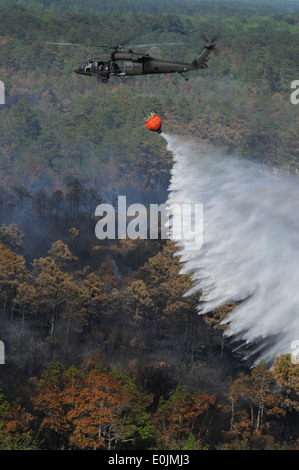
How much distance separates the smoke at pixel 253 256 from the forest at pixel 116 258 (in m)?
3.58

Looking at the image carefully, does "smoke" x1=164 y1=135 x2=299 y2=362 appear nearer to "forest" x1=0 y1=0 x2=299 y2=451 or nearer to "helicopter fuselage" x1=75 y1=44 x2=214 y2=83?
"forest" x1=0 y1=0 x2=299 y2=451

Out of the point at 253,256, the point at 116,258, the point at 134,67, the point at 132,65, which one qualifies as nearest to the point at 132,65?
the point at 132,65

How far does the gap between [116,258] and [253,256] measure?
3908 cm

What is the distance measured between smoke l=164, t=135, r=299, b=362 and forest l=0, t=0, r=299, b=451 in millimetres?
3584

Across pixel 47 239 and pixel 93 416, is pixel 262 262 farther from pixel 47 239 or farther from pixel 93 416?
pixel 47 239

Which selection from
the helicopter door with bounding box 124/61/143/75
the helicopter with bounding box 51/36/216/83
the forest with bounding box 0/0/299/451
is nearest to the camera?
the helicopter with bounding box 51/36/216/83

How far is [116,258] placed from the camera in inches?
3728

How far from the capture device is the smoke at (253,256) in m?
55.0

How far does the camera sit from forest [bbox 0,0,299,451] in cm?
5362

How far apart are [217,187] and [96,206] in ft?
151

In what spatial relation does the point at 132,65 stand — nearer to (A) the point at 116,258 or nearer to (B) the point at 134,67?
(B) the point at 134,67

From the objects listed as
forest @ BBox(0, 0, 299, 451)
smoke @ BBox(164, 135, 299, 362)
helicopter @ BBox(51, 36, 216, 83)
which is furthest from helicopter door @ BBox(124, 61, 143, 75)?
forest @ BBox(0, 0, 299, 451)

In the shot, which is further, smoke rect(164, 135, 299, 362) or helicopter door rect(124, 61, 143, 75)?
smoke rect(164, 135, 299, 362)

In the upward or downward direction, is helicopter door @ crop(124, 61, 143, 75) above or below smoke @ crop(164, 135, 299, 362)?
above
